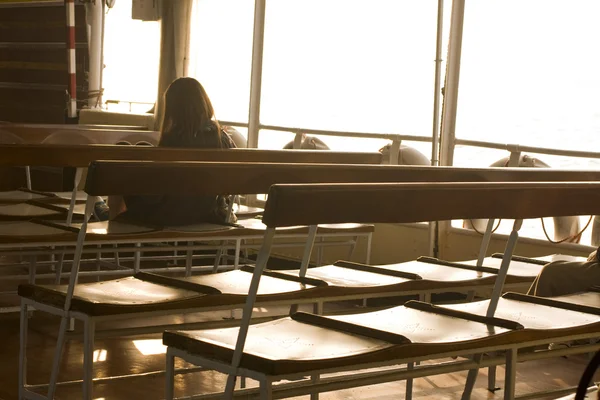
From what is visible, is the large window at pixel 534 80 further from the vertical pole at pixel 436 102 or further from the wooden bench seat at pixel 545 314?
the wooden bench seat at pixel 545 314

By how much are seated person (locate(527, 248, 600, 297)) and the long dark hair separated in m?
1.52

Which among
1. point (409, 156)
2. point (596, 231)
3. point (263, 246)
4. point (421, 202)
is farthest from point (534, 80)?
point (263, 246)

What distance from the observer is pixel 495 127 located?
2402 centimetres

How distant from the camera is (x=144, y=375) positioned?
11.3ft

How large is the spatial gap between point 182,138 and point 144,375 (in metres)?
1.26

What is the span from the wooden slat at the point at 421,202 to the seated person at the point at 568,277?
838 mm

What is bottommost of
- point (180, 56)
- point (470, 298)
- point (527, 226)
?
point (527, 226)

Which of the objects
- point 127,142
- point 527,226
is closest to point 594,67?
point 527,226

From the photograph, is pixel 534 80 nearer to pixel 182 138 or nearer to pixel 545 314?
pixel 182 138

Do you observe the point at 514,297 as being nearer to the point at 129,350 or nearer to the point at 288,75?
the point at 129,350

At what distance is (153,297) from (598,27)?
15889 mm

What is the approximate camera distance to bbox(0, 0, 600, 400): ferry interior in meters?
2.47

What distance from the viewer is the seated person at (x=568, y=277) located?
144 inches

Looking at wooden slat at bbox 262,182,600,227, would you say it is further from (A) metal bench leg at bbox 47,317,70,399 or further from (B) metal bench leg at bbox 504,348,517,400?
(A) metal bench leg at bbox 47,317,70,399
